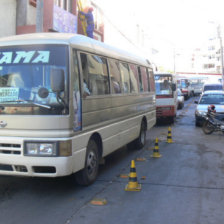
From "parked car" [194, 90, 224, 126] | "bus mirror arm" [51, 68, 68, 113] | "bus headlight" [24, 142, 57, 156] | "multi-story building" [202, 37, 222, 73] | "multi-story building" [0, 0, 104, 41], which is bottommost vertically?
"bus headlight" [24, 142, 57, 156]

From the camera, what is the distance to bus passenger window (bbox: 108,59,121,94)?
7.54m

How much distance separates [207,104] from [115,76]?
9312 mm

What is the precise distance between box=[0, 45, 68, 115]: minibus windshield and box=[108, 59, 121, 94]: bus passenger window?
2187 mm

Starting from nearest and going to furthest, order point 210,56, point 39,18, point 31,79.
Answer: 1. point 31,79
2. point 39,18
3. point 210,56

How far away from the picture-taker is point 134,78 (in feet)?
31.0

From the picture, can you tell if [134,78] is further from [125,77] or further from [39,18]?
[39,18]

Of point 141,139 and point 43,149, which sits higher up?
point 43,149

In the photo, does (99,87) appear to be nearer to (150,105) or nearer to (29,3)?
(150,105)

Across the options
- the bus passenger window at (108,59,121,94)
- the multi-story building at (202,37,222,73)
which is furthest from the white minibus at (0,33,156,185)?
the multi-story building at (202,37,222,73)

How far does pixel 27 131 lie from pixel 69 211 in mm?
1356

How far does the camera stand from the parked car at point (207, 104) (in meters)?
15.1

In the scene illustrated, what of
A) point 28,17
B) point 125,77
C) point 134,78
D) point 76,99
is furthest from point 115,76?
point 28,17

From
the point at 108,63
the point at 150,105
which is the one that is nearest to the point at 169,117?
the point at 150,105

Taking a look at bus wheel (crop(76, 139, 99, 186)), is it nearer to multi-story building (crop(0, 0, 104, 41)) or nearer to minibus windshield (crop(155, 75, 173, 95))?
multi-story building (crop(0, 0, 104, 41))
